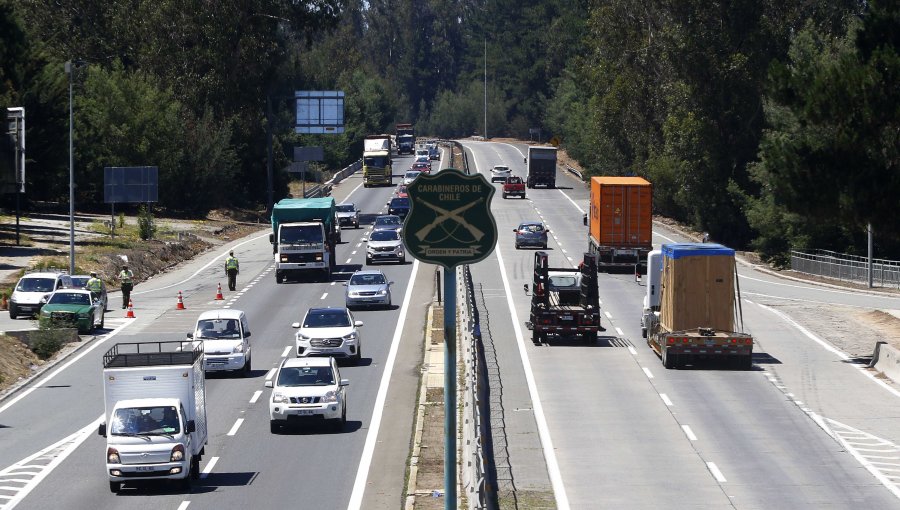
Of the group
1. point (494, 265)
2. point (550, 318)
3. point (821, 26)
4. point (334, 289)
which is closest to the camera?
point (550, 318)

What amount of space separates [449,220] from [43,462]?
1835 cm

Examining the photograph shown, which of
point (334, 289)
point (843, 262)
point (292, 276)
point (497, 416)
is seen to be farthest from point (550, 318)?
point (843, 262)

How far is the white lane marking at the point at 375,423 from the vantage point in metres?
24.2

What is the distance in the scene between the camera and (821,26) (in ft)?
253

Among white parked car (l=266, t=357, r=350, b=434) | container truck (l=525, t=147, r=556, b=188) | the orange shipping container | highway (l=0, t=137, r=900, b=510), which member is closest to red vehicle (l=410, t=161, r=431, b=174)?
container truck (l=525, t=147, r=556, b=188)

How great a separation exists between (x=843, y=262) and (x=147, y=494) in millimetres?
52156

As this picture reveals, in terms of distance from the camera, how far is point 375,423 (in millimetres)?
31406

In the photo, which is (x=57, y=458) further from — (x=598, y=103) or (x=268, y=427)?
(x=598, y=103)

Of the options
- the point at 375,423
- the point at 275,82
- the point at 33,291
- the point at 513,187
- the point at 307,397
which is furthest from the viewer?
the point at 513,187

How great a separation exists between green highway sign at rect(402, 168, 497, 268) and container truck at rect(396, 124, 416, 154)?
159186 millimetres

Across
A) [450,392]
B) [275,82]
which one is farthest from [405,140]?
[450,392]

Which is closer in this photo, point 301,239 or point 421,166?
point 301,239

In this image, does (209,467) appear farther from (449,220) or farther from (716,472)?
(449,220)

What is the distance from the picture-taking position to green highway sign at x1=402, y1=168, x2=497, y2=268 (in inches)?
453
